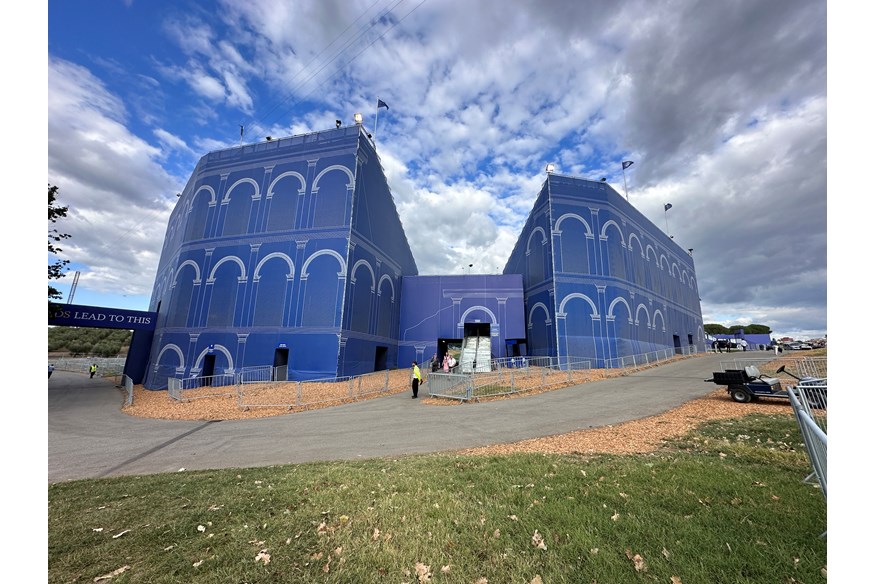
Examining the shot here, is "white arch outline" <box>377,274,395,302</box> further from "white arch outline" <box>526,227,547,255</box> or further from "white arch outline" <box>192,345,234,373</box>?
"white arch outline" <box>526,227,547,255</box>

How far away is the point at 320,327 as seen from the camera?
79.9ft

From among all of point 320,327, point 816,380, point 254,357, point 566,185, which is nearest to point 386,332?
point 320,327

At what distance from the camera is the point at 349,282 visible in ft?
83.1

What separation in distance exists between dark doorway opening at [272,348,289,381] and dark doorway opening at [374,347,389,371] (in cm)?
741

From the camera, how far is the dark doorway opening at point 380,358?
1158 inches

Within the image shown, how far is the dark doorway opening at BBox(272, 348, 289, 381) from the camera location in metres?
23.9

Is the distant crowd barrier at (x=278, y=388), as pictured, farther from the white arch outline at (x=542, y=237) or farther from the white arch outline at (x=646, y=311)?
the white arch outline at (x=646, y=311)

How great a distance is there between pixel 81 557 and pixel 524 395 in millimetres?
14994

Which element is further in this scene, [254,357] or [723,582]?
[254,357]

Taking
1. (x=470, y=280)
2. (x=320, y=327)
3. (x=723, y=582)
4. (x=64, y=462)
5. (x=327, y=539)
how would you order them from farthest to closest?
(x=470, y=280) → (x=320, y=327) → (x=64, y=462) → (x=327, y=539) → (x=723, y=582)

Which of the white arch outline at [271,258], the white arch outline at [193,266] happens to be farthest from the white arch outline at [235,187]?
the white arch outline at [193,266]

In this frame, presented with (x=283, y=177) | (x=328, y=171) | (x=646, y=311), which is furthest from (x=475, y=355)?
(x=283, y=177)

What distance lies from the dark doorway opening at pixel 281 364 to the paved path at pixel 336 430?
8.63m
